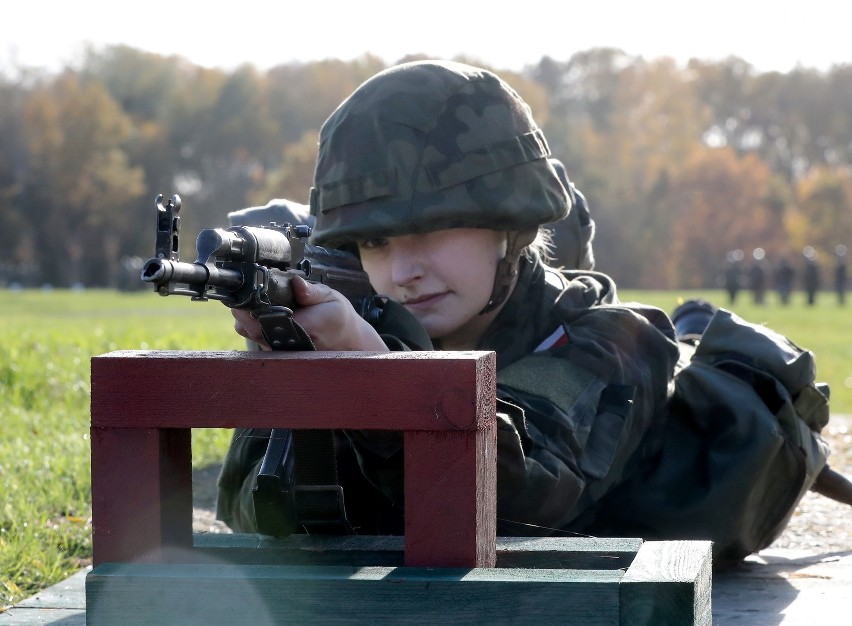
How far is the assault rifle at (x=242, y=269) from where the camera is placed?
2.11 meters

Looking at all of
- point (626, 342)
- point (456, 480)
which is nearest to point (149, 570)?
point (456, 480)

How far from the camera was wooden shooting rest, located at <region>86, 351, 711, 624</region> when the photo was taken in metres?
2.20

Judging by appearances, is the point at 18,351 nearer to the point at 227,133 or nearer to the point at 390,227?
the point at 390,227

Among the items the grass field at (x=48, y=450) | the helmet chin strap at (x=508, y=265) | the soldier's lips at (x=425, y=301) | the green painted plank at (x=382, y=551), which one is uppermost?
the helmet chin strap at (x=508, y=265)

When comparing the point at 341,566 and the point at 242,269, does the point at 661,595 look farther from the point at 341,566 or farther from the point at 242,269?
the point at 242,269

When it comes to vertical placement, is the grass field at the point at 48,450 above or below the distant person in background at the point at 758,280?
above

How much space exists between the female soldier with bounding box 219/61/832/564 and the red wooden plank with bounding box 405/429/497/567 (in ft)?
2.87

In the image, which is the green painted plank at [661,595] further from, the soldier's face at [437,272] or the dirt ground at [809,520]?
the dirt ground at [809,520]

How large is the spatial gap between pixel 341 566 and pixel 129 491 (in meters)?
0.40

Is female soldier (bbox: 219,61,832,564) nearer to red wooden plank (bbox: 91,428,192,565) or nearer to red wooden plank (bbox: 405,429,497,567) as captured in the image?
red wooden plank (bbox: 405,429,497,567)

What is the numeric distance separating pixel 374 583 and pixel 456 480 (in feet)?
0.73

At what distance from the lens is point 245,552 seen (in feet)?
8.82

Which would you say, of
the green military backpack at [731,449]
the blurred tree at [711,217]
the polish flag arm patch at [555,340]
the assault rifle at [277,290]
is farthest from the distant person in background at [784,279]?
the assault rifle at [277,290]

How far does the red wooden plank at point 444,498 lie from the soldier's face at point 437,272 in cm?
126
